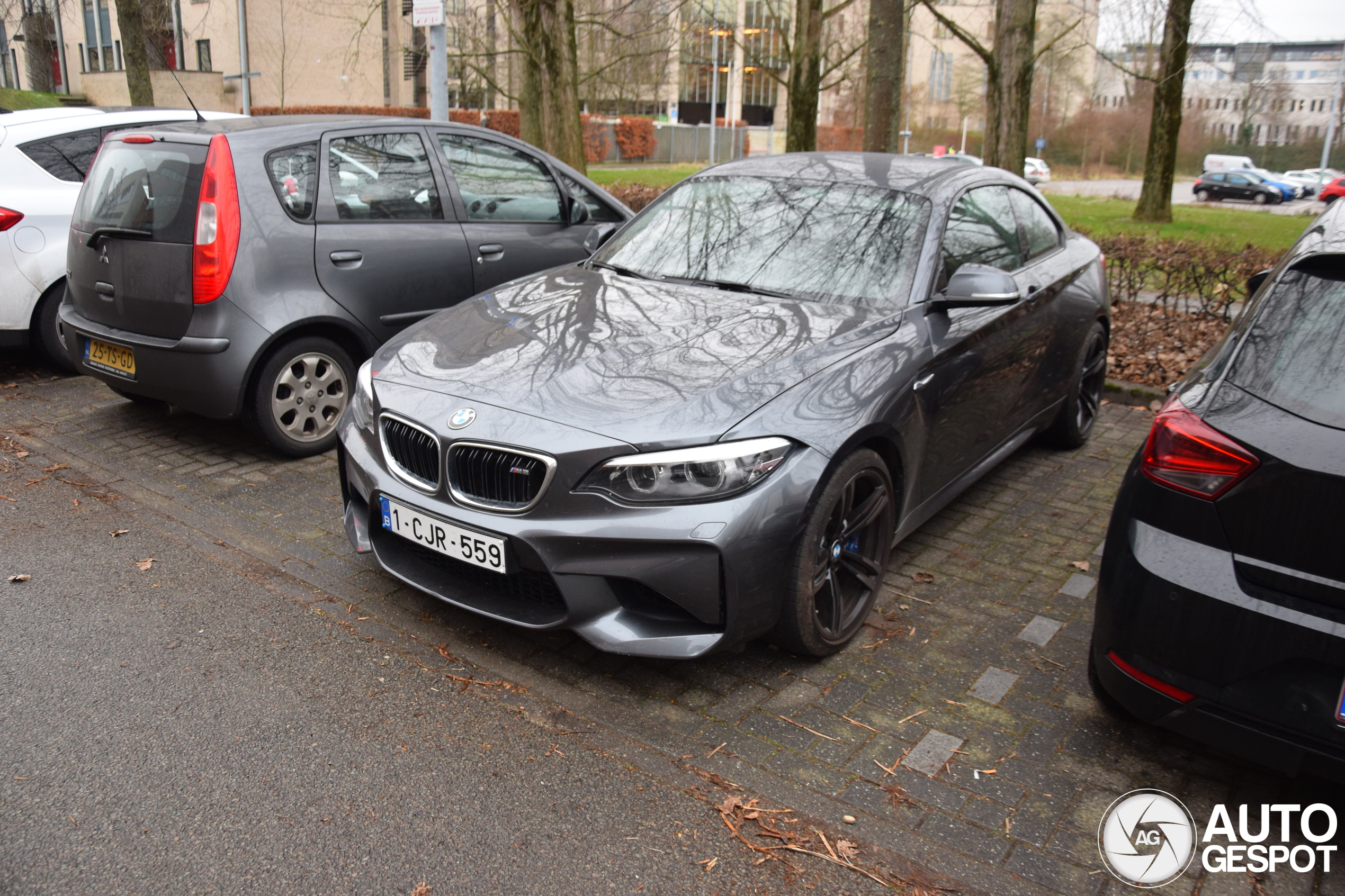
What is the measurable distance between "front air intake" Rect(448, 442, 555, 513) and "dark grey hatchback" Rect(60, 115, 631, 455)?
2349 mm

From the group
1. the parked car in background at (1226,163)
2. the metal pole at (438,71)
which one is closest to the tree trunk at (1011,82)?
the metal pole at (438,71)

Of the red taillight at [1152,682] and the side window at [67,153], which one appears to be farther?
the side window at [67,153]

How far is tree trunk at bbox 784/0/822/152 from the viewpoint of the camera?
15078 millimetres

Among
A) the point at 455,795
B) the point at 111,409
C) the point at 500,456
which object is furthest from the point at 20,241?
the point at 455,795

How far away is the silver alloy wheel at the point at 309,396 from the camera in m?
5.38

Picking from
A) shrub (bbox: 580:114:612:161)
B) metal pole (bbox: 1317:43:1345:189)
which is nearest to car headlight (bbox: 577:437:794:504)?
shrub (bbox: 580:114:612:161)

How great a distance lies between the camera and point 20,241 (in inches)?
258

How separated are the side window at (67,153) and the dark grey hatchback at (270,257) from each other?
1.63 meters

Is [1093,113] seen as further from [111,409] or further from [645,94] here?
[111,409]

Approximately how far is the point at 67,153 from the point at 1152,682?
736 cm

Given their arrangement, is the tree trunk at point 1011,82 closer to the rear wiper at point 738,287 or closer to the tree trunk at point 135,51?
the rear wiper at point 738,287

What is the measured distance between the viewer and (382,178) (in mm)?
5805

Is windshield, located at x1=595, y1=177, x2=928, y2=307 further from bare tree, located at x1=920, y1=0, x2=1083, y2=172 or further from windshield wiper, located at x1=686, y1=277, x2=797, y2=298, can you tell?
bare tree, located at x1=920, y1=0, x2=1083, y2=172

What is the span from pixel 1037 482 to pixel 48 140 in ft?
22.2
